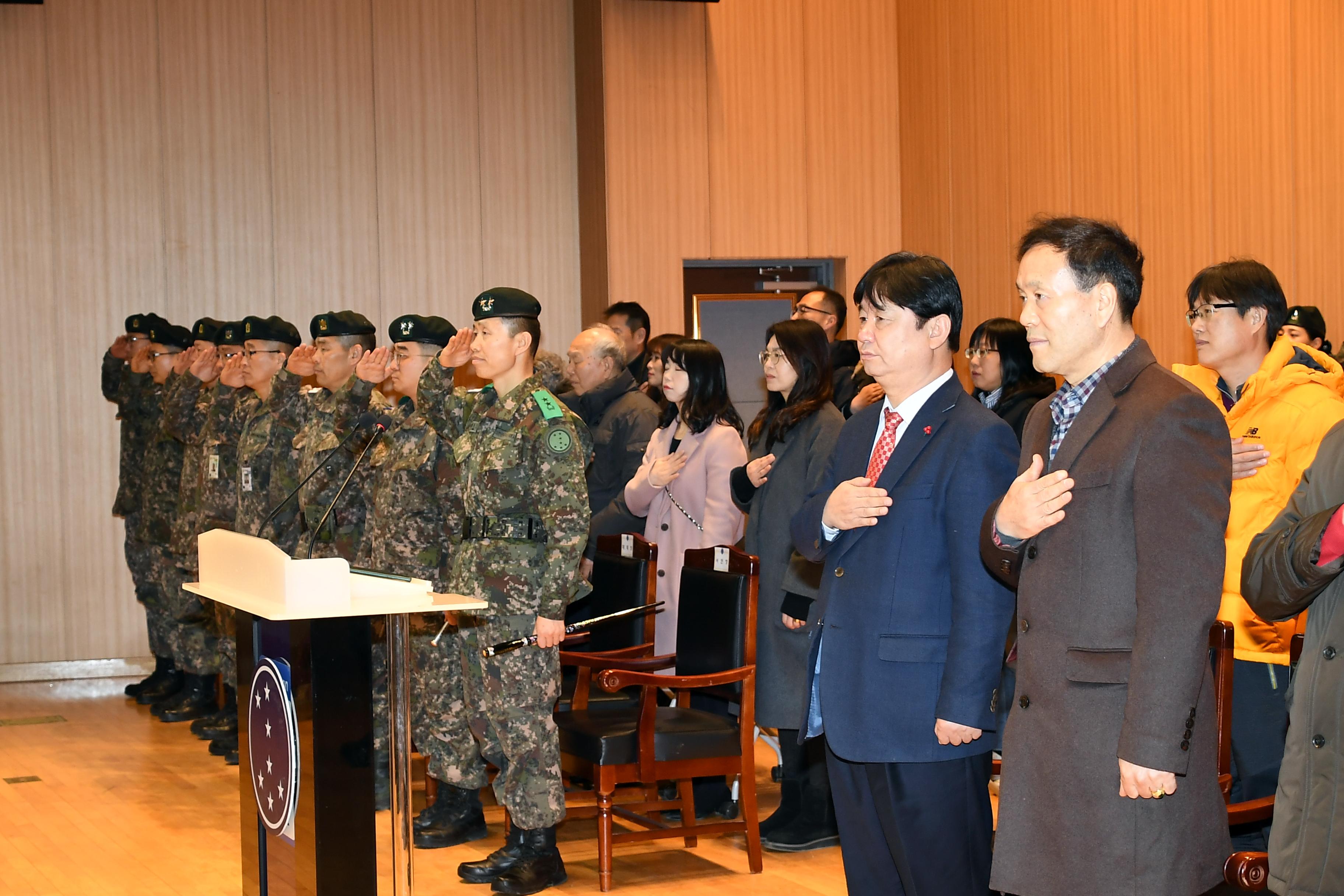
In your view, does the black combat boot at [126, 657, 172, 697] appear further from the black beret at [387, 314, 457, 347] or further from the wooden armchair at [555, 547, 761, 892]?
the wooden armchair at [555, 547, 761, 892]

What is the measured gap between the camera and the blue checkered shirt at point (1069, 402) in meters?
2.04

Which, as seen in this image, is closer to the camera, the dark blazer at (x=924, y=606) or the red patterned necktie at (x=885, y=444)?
the dark blazer at (x=924, y=606)

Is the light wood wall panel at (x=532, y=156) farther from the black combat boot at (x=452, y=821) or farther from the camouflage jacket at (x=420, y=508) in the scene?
the black combat boot at (x=452, y=821)

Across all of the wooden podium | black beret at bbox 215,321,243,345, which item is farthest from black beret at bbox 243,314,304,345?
the wooden podium

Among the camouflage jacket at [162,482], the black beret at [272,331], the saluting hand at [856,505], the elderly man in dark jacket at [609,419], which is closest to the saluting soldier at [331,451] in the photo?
the black beret at [272,331]

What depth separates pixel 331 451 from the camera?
189 inches

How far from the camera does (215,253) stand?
773 cm

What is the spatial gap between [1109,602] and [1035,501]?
0.61ft

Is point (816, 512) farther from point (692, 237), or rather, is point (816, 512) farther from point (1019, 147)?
point (692, 237)

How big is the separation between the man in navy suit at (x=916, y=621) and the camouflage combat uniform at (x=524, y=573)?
4.47 ft

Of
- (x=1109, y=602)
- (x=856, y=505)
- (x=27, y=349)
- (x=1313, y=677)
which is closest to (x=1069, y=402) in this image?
(x=1109, y=602)

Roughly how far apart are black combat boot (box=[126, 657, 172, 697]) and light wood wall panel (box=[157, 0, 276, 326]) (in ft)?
6.65

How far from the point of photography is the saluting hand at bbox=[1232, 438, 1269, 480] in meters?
2.85

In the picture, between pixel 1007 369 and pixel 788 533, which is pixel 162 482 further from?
pixel 1007 369
